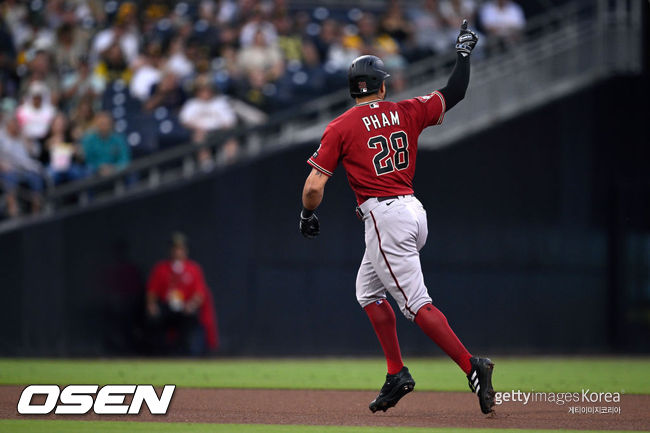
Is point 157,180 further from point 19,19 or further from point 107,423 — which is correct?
point 107,423

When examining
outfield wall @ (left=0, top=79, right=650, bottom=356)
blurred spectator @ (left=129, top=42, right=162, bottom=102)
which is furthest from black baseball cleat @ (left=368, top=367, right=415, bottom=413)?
blurred spectator @ (left=129, top=42, right=162, bottom=102)

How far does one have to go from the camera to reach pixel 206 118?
1338 centimetres

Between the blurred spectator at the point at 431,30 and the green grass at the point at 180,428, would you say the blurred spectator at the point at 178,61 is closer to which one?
the blurred spectator at the point at 431,30

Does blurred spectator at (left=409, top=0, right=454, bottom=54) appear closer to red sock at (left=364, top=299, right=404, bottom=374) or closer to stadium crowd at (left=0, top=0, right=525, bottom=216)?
stadium crowd at (left=0, top=0, right=525, bottom=216)

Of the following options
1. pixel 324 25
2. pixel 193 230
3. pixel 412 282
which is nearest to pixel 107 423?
pixel 412 282

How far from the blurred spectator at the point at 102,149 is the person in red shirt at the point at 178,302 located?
3.86ft

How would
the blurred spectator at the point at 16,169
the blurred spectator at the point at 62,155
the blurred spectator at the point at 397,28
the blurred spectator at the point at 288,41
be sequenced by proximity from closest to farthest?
1. the blurred spectator at the point at 16,169
2. the blurred spectator at the point at 62,155
3. the blurred spectator at the point at 288,41
4. the blurred spectator at the point at 397,28

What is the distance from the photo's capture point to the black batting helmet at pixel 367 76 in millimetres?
6535

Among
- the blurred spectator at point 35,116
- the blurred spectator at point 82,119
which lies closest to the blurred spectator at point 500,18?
the blurred spectator at point 82,119

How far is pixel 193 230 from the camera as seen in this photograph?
43.0 ft

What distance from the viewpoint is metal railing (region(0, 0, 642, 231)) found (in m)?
13.4

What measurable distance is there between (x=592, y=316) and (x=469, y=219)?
213 centimetres

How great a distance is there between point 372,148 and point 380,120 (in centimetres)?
18

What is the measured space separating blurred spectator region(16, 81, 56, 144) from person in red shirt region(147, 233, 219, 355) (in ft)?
7.15
